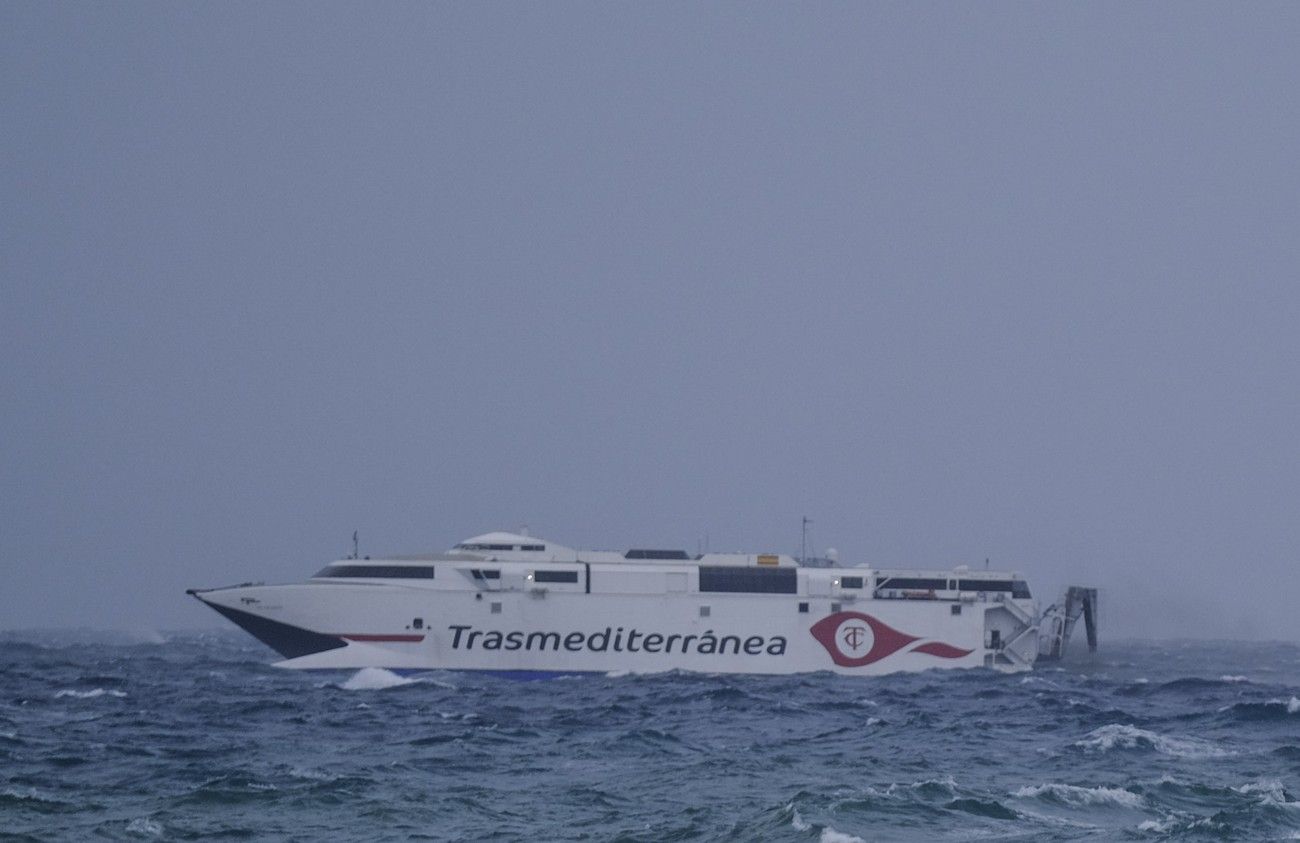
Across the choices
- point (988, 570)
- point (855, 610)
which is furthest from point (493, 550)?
point (988, 570)

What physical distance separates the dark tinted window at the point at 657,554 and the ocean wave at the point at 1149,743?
2719 centimetres

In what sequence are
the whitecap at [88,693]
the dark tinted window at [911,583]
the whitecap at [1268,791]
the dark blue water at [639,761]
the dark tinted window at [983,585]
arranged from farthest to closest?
the dark tinted window at [983,585]
the dark tinted window at [911,583]
the whitecap at [88,693]
the whitecap at [1268,791]
the dark blue water at [639,761]

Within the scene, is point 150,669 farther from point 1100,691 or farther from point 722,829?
point 722,829

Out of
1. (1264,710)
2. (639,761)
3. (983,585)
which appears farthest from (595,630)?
(639,761)

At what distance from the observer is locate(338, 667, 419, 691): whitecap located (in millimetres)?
49713

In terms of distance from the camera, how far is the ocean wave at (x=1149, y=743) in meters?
32.2

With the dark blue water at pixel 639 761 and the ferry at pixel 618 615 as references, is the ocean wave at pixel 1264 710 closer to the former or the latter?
the dark blue water at pixel 639 761

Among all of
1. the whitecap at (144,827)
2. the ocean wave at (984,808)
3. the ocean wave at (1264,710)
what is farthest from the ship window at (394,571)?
the ocean wave at (984,808)

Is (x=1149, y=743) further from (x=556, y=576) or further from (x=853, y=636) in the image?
(x=556, y=576)

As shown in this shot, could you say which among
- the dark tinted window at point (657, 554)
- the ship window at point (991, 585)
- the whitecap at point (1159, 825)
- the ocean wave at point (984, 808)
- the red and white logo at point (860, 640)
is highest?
the dark tinted window at point (657, 554)

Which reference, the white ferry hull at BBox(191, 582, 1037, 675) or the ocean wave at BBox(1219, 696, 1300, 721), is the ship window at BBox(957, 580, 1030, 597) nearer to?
the white ferry hull at BBox(191, 582, 1037, 675)

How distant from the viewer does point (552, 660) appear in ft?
188

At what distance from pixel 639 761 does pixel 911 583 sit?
107 feet

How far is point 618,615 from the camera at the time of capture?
190 ft
